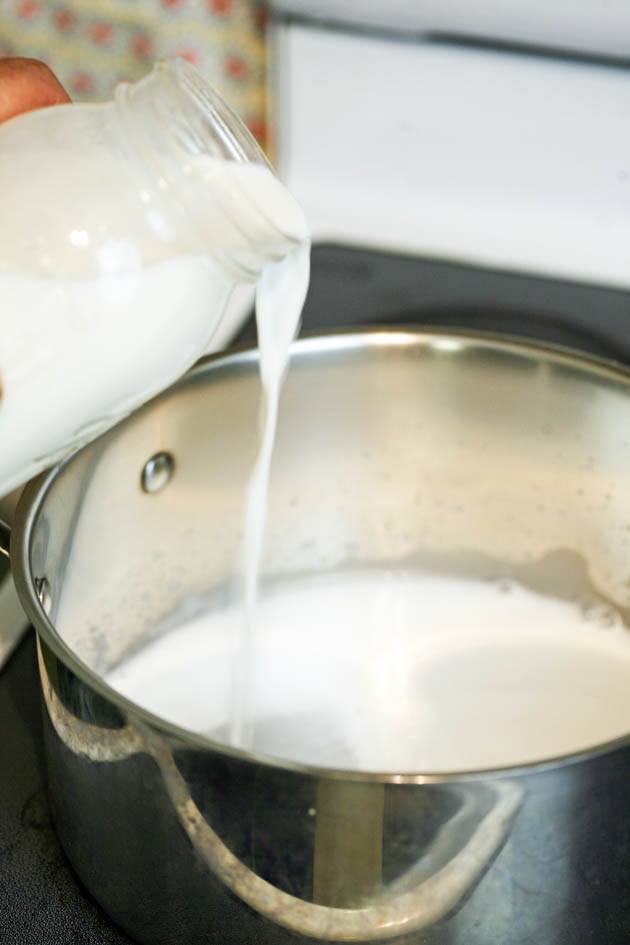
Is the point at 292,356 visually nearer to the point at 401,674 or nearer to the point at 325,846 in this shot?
the point at 401,674

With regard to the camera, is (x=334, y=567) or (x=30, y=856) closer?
(x=30, y=856)

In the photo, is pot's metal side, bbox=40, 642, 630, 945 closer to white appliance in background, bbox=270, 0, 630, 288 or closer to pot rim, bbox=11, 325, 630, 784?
pot rim, bbox=11, 325, 630, 784

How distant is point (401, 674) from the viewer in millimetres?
676

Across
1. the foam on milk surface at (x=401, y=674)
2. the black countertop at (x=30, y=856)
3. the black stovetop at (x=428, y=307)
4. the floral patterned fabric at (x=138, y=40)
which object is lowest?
the black countertop at (x=30, y=856)

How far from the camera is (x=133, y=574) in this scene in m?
0.67

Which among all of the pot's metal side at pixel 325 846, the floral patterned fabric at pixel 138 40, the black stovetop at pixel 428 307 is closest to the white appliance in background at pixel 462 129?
the black stovetop at pixel 428 307

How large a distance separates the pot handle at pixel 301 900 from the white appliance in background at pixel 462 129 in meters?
0.46

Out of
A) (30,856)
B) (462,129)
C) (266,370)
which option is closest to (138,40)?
(462,129)

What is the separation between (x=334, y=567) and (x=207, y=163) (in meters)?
0.35

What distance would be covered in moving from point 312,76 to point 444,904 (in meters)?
0.52

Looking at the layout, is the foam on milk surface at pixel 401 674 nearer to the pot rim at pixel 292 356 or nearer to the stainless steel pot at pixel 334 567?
the stainless steel pot at pixel 334 567

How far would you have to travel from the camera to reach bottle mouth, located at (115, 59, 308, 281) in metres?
0.43

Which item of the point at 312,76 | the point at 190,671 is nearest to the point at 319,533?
the point at 190,671

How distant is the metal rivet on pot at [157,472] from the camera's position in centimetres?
64
